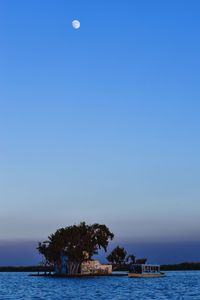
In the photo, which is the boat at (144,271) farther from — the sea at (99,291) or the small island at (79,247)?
the sea at (99,291)

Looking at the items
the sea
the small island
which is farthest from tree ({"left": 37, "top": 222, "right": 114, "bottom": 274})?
the sea

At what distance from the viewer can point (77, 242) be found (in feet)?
460

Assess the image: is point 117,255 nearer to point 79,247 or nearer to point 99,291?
point 79,247

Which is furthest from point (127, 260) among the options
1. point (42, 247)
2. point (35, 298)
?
point (35, 298)

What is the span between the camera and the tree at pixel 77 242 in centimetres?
13962

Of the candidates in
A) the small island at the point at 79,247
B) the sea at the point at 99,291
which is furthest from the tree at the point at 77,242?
the sea at the point at 99,291

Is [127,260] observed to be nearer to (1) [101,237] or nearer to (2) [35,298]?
(1) [101,237]

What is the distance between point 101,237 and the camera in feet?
472

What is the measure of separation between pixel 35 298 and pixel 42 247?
85.8 m

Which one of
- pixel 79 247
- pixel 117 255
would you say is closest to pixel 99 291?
pixel 79 247

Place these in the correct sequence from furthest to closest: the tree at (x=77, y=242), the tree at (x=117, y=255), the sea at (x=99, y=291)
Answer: the tree at (x=117, y=255) < the tree at (x=77, y=242) < the sea at (x=99, y=291)

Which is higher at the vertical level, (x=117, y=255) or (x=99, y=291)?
(x=117, y=255)

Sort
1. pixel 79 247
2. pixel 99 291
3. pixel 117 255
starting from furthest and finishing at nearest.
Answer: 1. pixel 117 255
2. pixel 79 247
3. pixel 99 291

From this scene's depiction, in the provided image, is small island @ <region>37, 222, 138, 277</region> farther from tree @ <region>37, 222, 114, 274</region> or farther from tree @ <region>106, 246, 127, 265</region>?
tree @ <region>106, 246, 127, 265</region>
